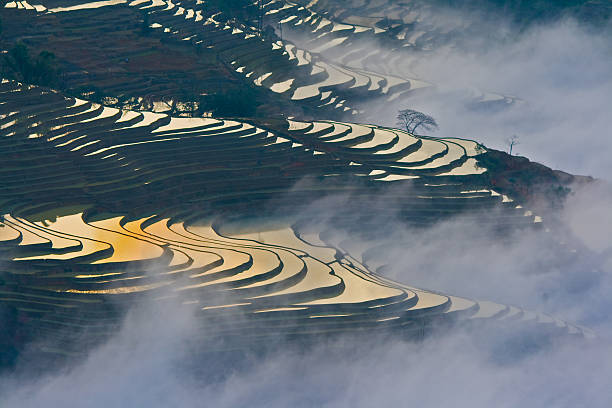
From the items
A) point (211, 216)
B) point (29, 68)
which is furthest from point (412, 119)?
point (29, 68)

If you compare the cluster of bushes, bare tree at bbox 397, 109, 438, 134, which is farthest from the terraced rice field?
bare tree at bbox 397, 109, 438, 134

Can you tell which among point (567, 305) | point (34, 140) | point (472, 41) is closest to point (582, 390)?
point (567, 305)

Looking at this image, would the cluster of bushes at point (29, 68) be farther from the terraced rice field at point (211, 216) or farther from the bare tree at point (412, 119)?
the bare tree at point (412, 119)

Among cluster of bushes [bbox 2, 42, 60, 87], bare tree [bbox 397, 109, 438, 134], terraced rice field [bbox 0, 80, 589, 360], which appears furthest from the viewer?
bare tree [bbox 397, 109, 438, 134]

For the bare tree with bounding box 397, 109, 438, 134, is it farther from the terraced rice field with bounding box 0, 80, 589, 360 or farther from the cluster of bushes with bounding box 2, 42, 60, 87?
the cluster of bushes with bounding box 2, 42, 60, 87

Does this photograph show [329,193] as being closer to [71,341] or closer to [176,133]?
[176,133]

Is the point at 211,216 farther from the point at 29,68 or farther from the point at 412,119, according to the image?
the point at 412,119

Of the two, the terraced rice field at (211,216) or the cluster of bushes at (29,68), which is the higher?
the cluster of bushes at (29,68)

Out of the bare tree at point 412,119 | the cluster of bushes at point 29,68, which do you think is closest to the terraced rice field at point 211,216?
the cluster of bushes at point 29,68
